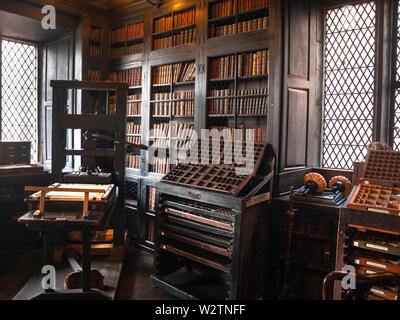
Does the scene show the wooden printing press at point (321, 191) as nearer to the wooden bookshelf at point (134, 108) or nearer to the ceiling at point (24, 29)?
the wooden bookshelf at point (134, 108)

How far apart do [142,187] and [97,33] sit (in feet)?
7.86

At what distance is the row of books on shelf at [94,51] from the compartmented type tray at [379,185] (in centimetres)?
397

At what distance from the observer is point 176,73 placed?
4410mm

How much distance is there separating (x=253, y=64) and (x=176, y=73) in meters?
1.19

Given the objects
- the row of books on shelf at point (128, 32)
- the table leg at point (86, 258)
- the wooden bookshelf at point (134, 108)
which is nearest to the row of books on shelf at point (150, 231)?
the wooden bookshelf at point (134, 108)

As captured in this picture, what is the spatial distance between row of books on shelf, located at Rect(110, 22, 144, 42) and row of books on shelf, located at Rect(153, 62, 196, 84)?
0.63 meters

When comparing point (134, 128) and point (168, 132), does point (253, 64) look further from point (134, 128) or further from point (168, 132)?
point (134, 128)

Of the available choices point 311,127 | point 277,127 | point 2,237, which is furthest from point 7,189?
point 311,127

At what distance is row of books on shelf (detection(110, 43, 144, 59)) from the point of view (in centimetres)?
489

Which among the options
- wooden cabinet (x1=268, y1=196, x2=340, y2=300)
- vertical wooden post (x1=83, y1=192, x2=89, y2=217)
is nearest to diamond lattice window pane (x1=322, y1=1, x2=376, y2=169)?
wooden cabinet (x1=268, y1=196, x2=340, y2=300)

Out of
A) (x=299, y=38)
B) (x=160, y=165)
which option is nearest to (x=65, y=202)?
(x=160, y=165)

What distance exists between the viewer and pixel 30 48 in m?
5.32

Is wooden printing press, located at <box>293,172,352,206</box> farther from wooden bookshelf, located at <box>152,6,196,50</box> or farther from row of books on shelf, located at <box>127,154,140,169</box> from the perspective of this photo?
row of books on shelf, located at <box>127,154,140,169</box>

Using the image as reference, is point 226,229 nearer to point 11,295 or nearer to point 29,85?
point 11,295
